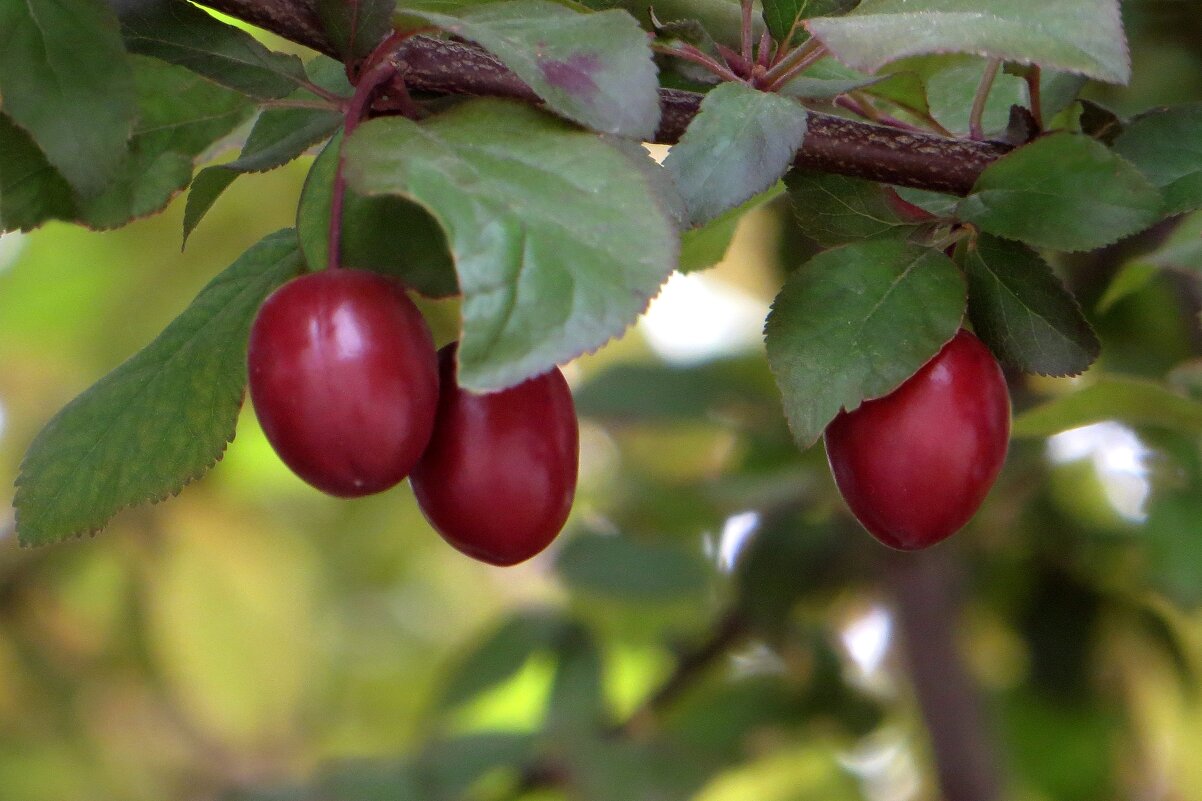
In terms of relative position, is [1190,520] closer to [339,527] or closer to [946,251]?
[946,251]

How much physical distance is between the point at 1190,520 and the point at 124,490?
37.0 inches

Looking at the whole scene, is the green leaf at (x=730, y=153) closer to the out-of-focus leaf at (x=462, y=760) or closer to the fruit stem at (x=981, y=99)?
the fruit stem at (x=981, y=99)

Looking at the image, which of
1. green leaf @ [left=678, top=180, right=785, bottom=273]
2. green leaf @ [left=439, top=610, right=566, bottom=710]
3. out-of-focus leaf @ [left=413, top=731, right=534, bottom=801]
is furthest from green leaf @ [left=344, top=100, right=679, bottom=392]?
green leaf @ [left=439, top=610, right=566, bottom=710]

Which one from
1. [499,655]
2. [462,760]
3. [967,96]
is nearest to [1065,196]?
[967,96]

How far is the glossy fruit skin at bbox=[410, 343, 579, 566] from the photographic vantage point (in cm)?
52

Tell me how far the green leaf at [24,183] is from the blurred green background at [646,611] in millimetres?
724

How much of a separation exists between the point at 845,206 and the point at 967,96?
17 centimetres

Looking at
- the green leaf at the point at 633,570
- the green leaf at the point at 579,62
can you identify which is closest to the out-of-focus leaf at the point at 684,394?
the green leaf at the point at 633,570

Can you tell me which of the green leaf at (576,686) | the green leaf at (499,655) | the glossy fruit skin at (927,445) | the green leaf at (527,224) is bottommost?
the green leaf at (499,655)

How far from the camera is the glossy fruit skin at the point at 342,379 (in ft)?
1.56

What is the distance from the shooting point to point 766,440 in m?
1.41

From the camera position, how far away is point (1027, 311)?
56cm

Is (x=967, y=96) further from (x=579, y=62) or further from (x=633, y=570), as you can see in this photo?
(x=633, y=570)

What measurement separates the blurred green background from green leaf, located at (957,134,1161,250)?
1.48 feet
